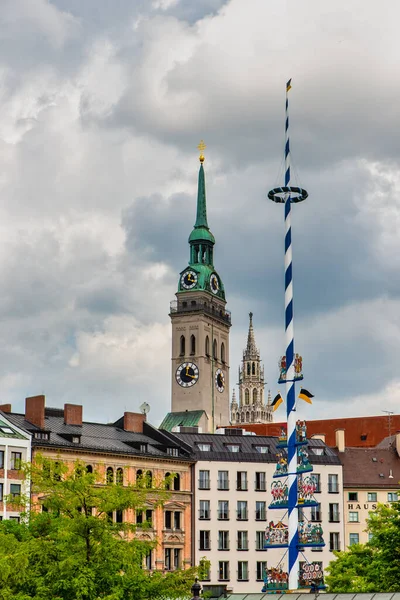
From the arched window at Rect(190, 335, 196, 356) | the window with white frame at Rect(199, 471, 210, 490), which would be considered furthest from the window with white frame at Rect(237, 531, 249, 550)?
the arched window at Rect(190, 335, 196, 356)

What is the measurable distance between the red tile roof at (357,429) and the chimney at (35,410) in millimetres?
58466

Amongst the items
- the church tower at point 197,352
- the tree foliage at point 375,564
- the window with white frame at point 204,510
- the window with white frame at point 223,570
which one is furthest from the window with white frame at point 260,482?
the church tower at point 197,352

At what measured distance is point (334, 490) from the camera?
121500 mm

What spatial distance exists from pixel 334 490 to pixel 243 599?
73245mm

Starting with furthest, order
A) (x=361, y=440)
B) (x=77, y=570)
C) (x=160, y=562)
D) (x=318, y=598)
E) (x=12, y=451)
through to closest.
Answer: (x=361, y=440) → (x=160, y=562) → (x=12, y=451) → (x=77, y=570) → (x=318, y=598)

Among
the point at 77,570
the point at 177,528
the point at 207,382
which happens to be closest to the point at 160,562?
the point at 177,528

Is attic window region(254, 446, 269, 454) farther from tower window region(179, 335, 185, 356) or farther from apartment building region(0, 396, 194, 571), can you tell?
tower window region(179, 335, 185, 356)

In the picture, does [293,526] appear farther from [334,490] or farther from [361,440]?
[361,440]

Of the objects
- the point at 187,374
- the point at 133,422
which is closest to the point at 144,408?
the point at 133,422

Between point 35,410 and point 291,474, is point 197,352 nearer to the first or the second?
point 35,410

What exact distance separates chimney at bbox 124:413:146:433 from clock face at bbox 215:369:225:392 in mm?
76181

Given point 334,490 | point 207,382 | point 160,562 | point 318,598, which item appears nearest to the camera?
point 318,598

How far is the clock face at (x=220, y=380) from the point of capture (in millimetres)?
195375

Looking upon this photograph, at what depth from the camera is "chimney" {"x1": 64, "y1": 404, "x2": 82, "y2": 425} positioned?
359ft
